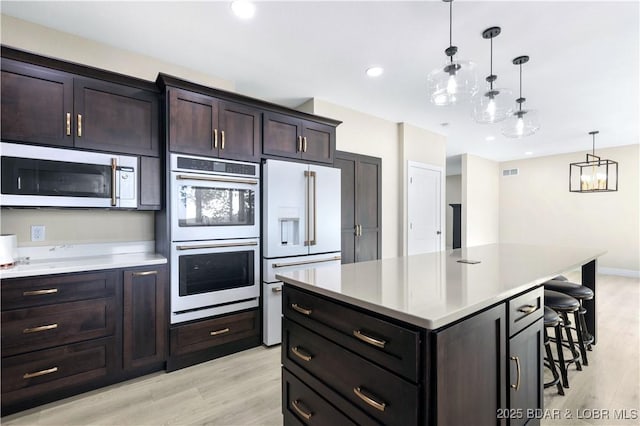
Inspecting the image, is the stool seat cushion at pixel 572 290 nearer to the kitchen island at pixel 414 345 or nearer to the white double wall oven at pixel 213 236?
the kitchen island at pixel 414 345

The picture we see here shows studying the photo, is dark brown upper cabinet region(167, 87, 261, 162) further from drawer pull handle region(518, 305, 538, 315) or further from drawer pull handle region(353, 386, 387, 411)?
drawer pull handle region(518, 305, 538, 315)

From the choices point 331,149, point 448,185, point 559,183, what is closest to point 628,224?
point 559,183

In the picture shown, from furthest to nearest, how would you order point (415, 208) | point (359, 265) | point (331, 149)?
1. point (415, 208)
2. point (331, 149)
3. point (359, 265)

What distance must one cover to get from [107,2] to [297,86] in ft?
6.11

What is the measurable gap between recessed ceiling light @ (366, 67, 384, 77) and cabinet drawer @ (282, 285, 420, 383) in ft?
8.25

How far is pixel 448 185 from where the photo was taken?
34.6ft

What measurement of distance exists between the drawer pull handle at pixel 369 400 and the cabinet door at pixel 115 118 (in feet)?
7.78

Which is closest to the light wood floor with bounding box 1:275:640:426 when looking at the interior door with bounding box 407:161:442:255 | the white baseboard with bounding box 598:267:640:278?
the interior door with bounding box 407:161:442:255

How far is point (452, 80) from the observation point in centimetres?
213

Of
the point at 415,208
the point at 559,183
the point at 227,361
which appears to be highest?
the point at 559,183

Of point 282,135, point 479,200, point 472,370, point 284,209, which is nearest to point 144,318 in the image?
point 284,209

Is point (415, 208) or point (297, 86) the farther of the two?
point (415, 208)

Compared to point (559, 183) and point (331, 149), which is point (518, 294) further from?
point (559, 183)

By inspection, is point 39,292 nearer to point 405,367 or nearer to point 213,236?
point 213,236
